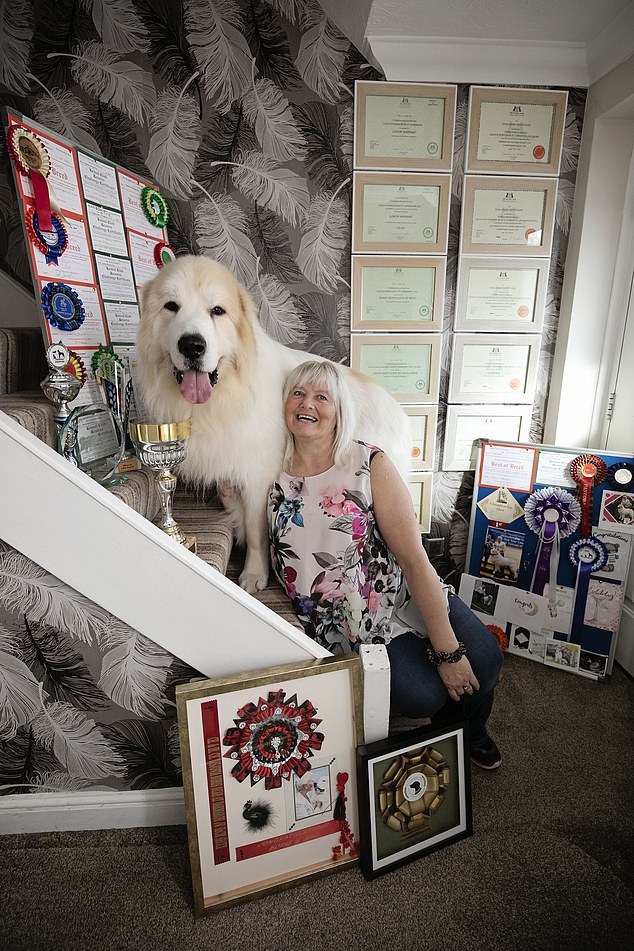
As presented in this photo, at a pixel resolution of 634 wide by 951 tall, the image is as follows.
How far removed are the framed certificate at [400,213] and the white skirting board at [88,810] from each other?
215cm

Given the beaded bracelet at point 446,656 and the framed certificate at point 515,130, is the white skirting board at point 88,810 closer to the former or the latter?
the beaded bracelet at point 446,656

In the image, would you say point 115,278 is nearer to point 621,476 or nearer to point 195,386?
point 195,386

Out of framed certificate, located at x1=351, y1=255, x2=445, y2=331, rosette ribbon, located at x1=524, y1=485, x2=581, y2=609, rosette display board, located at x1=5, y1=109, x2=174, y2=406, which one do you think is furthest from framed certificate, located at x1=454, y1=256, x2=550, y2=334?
rosette display board, located at x1=5, y1=109, x2=174, y2=406

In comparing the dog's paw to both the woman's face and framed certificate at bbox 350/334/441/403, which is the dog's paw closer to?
the woman's face

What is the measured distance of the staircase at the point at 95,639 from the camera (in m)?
0.98

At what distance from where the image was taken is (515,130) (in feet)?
6.91

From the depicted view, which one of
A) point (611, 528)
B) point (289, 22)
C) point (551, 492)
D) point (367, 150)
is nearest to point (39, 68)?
point (289, 22)

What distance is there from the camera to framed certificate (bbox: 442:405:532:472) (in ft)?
7.91

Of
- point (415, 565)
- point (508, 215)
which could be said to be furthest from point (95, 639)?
point (508, 215)

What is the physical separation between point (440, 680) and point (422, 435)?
1.29 m

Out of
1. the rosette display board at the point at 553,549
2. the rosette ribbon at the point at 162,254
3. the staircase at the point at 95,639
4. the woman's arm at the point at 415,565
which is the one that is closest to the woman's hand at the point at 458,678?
the woman's arm at the point at 415,565

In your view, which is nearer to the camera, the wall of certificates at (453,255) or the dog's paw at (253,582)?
the dog's paw at (253,582)

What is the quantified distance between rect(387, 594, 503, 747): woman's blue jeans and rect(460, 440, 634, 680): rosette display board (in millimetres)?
772

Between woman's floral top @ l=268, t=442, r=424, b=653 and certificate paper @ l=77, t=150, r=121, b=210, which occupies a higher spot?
certificate paper @ l=77, t=150, r=121, b=210
